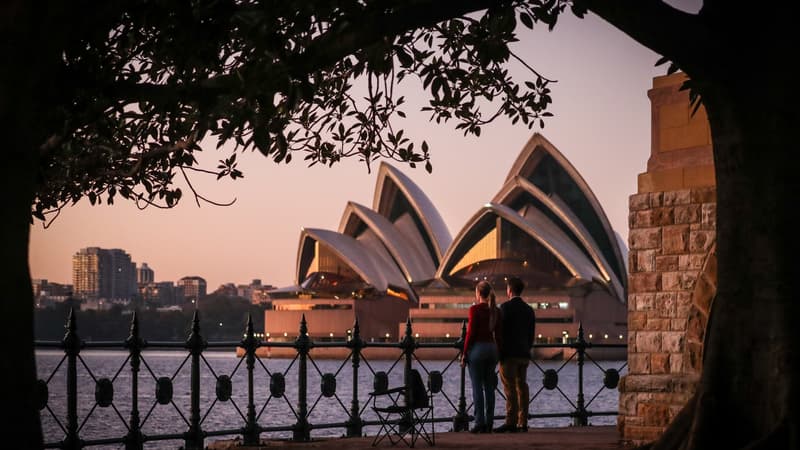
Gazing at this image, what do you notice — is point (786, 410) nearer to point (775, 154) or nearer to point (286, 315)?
point (775, 154)

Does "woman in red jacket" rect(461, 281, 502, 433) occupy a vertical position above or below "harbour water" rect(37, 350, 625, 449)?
above

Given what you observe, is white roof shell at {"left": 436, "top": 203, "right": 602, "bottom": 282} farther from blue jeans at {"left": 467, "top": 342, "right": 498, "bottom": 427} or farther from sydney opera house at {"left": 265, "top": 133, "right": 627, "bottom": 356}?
blue jeans at {"left": 467, "top": 342, "right": 498, "bottom": 427}

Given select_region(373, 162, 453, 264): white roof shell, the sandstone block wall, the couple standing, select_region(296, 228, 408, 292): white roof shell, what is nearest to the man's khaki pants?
the couple standing

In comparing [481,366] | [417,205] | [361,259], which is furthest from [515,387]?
[361,259]

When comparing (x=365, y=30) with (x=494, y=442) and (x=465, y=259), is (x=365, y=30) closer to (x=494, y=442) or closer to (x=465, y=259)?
(x=494, y=442)

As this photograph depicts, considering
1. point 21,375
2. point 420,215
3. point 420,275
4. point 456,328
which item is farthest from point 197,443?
point 456,328

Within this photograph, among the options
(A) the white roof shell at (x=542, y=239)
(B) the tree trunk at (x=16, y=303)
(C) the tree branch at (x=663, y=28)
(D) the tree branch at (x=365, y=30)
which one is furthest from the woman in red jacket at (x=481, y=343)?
(A) the white roof shell at (x=542, y=239)

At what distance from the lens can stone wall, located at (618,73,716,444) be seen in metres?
10.4

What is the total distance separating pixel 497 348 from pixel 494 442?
1128 mm

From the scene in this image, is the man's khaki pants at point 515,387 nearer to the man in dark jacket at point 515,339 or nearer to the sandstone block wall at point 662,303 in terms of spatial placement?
the man in dark jacket at point 515,339

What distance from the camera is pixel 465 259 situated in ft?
255

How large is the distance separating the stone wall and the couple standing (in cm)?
146

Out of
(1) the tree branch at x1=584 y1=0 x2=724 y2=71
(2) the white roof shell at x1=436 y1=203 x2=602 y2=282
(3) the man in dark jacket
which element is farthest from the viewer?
(2) the white roof shell at x1=436 y1=203 x2=602 y2=282

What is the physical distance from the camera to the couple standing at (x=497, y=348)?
12094 millimetres
